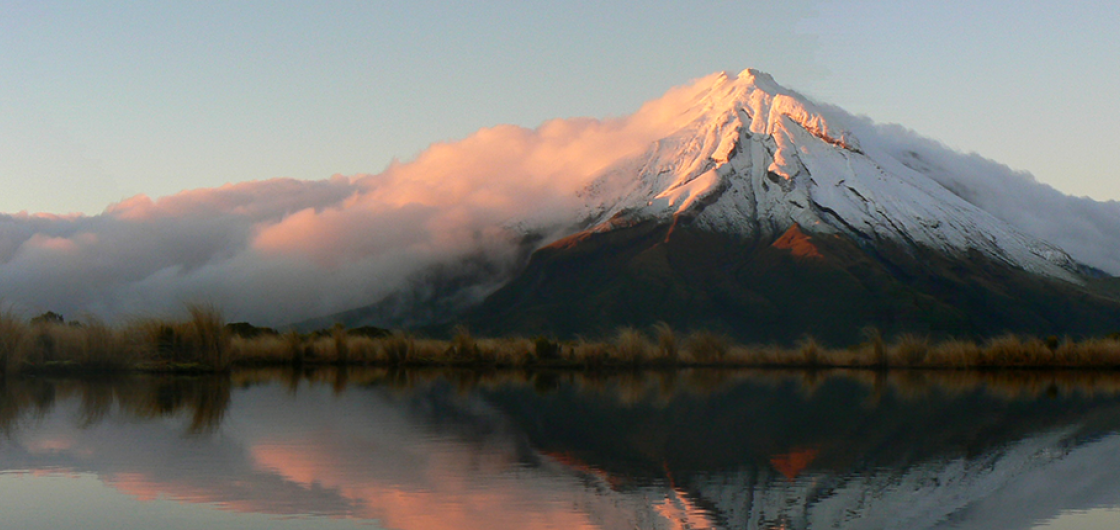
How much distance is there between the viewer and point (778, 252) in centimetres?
12206

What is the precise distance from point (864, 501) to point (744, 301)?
10415 cm

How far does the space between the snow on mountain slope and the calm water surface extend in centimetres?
11044

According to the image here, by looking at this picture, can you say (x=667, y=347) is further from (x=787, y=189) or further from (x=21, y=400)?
(x=787, y=189)

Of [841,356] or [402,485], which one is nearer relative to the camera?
[402,485]

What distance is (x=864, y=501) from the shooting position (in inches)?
370

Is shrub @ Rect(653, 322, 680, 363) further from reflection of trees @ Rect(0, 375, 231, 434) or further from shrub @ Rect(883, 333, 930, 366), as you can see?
reflection of trees @ Rect(0, 375, 231, 434)

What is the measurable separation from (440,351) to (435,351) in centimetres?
16

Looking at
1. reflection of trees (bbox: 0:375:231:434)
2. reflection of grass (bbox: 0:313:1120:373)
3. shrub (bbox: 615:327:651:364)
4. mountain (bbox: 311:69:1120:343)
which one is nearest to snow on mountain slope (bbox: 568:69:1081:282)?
mountain (bbox: 311:69:1120:343)

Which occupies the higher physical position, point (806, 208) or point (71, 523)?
point (806, 208)

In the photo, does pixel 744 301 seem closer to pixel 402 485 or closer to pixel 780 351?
pixel 780 351

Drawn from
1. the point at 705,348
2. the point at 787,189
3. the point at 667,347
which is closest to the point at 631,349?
the point at 667,347

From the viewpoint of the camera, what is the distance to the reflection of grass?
25.1m

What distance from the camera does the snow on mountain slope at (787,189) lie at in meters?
129

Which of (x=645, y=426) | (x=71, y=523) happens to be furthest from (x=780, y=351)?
(x=71, y=523)
